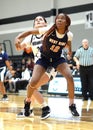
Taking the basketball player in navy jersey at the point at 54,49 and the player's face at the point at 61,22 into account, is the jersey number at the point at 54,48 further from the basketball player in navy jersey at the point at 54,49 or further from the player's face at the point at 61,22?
the player's face at the point at 61,22

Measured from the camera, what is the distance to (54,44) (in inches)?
207

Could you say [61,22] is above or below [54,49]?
above

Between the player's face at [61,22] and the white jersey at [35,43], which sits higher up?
the player's face at [61,22]

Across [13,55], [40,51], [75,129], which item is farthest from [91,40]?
[75,129]

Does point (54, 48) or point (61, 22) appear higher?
point (61, 22)

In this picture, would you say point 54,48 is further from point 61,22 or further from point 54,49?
point 61,22

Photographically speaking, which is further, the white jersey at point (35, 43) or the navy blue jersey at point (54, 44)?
the white jersey at point (35, 43)

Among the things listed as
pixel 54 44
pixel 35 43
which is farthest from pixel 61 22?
pixel 35 43

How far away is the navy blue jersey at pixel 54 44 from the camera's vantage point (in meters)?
5.27

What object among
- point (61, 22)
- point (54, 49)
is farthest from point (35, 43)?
point (61, 22)

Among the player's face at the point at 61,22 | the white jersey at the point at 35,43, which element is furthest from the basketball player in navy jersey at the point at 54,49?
the white jersey at the point at 35,43

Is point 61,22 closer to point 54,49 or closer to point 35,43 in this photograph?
point 54,49

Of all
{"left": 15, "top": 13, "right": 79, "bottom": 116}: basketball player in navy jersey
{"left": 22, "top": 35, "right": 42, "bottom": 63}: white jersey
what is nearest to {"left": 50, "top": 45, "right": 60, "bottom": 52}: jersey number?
{"left": 15, "top": 13, "right": 79, "bottom": 116}: basketball player in navy jersey

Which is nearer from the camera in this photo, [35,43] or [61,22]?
[61,22]
